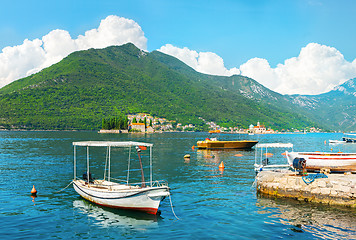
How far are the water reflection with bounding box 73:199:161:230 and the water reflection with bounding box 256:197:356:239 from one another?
31.9 feet

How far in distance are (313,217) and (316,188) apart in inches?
165

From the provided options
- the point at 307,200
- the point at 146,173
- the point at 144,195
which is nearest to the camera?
the point at 144,195

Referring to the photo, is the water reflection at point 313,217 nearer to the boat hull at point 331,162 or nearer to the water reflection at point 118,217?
the boat hull at point 331,162

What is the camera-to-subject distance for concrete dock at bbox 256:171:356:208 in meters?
22.9

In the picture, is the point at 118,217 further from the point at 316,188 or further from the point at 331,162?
the point at 331,162

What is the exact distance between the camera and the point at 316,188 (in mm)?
24234

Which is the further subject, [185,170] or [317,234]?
[185,170]

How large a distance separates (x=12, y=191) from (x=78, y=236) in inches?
678

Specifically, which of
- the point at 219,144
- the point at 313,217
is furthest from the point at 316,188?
the point at 219,144

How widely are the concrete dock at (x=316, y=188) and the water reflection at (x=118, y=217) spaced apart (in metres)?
13.2

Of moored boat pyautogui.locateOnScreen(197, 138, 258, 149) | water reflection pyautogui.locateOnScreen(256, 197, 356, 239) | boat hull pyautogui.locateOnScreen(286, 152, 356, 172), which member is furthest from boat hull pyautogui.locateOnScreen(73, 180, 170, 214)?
moored boat pyautogui.locateOnScreen(197, 138, 258, 149)

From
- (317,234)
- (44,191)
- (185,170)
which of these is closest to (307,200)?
(317,234)

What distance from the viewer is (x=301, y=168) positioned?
27125mm

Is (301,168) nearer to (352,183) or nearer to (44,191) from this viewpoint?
(352,183)
